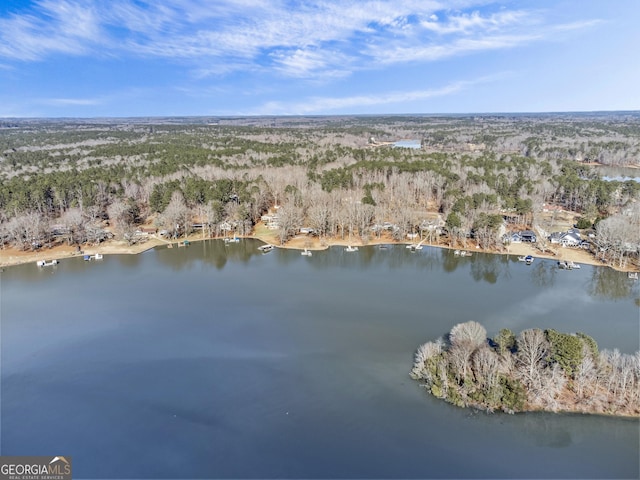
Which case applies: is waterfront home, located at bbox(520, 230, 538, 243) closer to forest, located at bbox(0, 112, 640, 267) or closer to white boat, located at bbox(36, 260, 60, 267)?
forest, located at bbox(0, 112, 640, 267)

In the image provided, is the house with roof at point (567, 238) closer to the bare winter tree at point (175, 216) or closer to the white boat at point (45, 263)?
the bare winter tree at point (175, 216)

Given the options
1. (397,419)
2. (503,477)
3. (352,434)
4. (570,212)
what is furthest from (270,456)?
(570,212)

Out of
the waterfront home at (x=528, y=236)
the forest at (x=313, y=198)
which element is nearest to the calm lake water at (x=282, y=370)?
the waterfront home at (x=528, y=236)

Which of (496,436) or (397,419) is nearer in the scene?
(496,436)

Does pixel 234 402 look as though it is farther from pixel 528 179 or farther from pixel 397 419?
pixel 528 179

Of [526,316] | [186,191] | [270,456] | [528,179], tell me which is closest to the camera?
[270,456]

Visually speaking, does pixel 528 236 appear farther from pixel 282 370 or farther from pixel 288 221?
pixel 282 370
